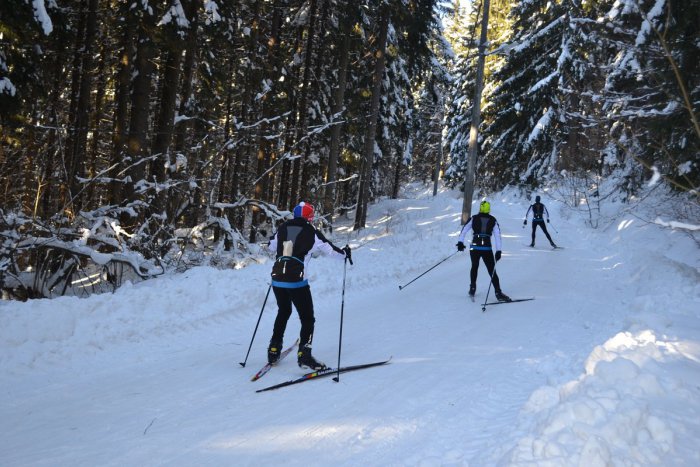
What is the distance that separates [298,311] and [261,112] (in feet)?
47.8

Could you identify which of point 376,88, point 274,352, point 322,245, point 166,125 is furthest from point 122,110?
point 376,88

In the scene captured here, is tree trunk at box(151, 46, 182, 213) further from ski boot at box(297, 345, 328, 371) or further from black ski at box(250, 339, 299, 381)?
ski boot at box(297, 345, 328, 371)

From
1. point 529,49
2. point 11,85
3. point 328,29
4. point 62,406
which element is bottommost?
point 62,406

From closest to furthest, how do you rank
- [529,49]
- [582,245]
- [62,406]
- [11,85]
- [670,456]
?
[670,456], [62,406], [11,85], [582,245], [529,49]

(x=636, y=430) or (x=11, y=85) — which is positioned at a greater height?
(x=11, y=85)

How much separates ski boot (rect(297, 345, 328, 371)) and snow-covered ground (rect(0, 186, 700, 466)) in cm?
21

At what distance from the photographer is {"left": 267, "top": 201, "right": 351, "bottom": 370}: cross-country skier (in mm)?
5949

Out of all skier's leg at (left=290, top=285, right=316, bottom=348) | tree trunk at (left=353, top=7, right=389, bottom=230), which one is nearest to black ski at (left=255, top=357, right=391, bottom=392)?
skier's leg at (left=290, top=285, right=316, bottom=348)

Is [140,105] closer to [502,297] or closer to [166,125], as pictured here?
[166,125]

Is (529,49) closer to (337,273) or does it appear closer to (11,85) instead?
(337,273)

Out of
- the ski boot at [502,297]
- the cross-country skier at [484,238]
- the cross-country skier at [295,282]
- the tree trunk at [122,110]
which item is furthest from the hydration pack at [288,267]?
the tree trunk at [122,110]

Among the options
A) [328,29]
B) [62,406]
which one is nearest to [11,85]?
[62,406]

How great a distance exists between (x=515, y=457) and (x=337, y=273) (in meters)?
8.26

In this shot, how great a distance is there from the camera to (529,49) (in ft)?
85.1
